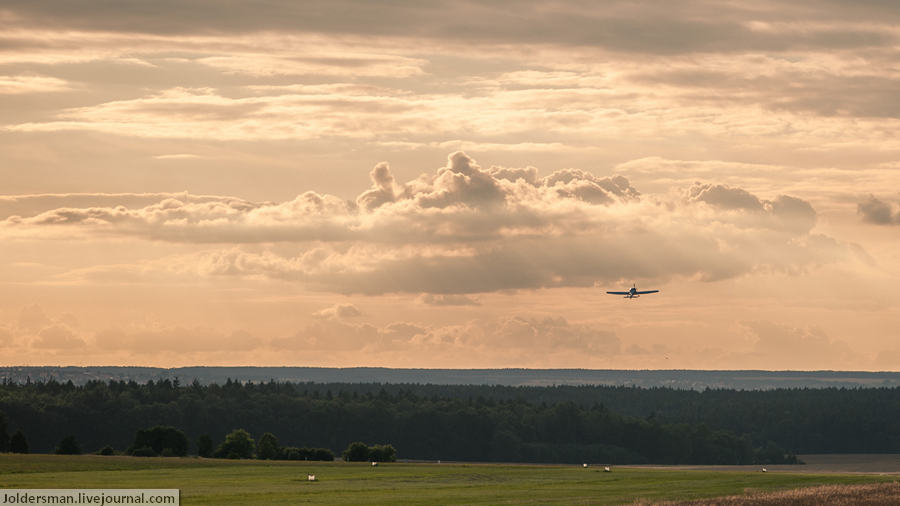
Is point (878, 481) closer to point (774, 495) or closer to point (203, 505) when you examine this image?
point (774, 495)

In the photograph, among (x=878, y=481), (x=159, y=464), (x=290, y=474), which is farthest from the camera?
(x=159, y=464)

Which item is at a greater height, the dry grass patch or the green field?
the green field

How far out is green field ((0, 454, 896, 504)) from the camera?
431ft

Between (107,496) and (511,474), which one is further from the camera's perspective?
(511,474)

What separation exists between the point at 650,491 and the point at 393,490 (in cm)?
2687

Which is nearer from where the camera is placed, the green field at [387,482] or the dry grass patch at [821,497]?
the dry grass patch at [821,497]

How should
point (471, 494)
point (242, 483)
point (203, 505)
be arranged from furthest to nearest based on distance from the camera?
point (242, 483) → point (471, 494) → point (203, 505)

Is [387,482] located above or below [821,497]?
above

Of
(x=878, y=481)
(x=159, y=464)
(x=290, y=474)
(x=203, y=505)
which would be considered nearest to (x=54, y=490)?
(x=203, y=505)

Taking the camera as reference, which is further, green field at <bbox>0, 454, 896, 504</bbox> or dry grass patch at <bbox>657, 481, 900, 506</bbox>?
green field at <bbox>0, 454, 896, 504</bbox>

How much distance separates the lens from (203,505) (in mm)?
116688

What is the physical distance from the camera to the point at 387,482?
161m

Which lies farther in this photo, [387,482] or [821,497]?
[387,482]

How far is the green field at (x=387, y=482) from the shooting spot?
5177 inches
